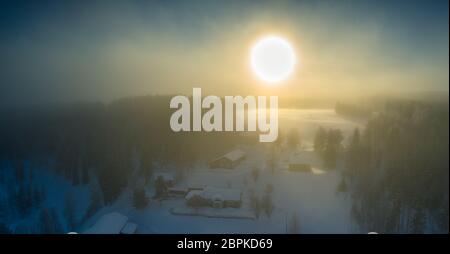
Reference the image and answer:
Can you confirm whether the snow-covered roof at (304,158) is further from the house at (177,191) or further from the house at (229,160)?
the house at (177,191)

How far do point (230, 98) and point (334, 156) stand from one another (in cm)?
204

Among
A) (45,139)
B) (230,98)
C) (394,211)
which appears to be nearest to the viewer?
(230,98)

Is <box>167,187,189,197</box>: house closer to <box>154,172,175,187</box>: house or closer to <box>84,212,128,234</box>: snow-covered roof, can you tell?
<box>154,172,175,187</box>: house

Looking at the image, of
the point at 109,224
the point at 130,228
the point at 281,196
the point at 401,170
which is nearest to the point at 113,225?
the point at 109,224

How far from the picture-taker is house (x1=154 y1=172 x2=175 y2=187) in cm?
481

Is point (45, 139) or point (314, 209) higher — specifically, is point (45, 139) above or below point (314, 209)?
above

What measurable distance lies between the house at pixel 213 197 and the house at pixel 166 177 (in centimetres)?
36

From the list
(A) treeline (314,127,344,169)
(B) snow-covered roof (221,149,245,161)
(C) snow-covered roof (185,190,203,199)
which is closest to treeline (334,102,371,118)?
(A) treeline (314,127,344,169)

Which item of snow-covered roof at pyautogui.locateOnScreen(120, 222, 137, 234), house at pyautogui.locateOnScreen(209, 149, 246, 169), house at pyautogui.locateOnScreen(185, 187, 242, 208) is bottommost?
snow-covered roof at pyautogui.locateOnScreen(120, 222, 137, 234)

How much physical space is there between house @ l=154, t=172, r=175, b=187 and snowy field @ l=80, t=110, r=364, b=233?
0.54 feet

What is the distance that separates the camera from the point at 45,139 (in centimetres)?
502

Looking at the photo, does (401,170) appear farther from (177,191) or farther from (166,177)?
(166,177)
